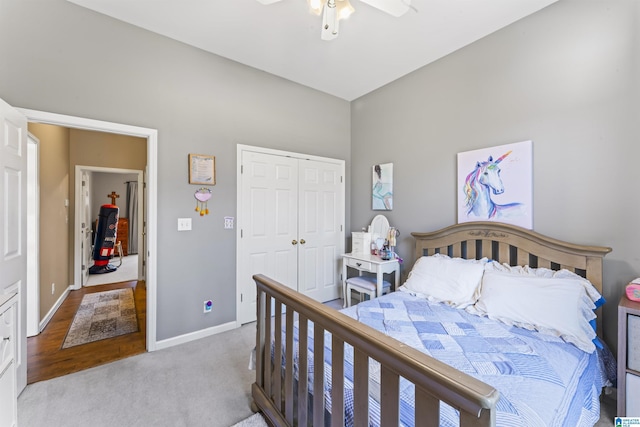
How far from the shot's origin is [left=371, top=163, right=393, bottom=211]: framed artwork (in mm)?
3414

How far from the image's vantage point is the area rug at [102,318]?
9.20 ft

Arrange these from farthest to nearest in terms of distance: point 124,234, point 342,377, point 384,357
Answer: point 124,234
point 342,377
point 384,357

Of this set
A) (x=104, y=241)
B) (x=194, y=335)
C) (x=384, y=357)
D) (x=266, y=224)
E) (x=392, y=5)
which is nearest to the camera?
(x=384, y=357)

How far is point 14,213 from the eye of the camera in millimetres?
1833

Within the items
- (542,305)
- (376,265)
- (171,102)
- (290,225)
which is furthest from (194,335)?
(542,305)

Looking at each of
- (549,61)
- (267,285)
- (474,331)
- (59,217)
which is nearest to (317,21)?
(549,61)

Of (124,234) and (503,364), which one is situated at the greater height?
(124,234)

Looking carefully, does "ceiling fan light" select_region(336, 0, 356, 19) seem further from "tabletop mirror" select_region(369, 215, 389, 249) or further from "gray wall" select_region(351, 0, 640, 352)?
"tabletop mirror" select_region(369, 215, 389, 249)

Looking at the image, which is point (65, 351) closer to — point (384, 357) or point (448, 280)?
point (384, 357)

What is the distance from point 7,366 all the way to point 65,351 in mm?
1396

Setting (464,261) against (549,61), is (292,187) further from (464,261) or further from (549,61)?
(549,61)

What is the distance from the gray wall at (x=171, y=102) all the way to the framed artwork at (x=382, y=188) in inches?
46.2

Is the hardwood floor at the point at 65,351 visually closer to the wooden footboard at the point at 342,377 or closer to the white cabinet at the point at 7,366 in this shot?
the white cabinet at the point at 7,366

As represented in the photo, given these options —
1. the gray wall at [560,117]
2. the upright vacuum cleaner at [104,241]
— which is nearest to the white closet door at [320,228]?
the gray wall at [560,117]
